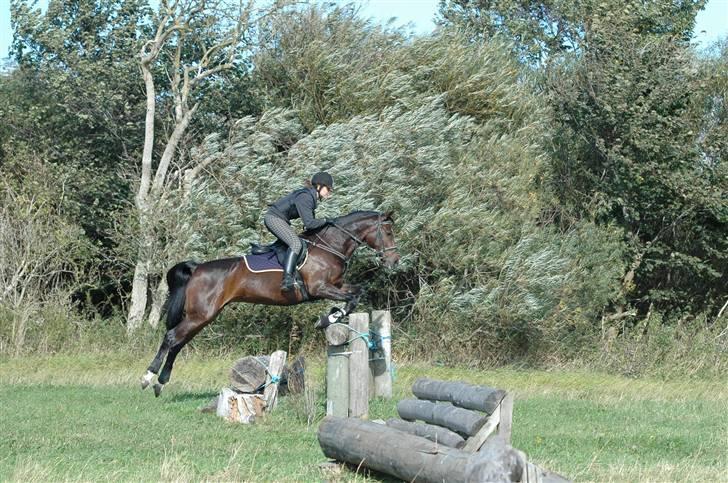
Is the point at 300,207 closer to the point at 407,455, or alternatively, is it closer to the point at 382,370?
the point at 382,370

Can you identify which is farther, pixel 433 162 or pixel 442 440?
pixel 433 162

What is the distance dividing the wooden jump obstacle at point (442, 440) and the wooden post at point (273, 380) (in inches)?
142

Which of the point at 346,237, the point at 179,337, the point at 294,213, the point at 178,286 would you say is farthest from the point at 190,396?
the point at 346,237

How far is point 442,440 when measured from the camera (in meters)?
9.34

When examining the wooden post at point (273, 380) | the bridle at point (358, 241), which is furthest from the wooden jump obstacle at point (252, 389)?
the bridle at point (358, 241)

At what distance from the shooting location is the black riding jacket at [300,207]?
15398 millimetres

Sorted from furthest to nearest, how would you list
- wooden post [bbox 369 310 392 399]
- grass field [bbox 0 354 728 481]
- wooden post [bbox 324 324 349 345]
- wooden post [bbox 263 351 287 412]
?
1. wooden post [bbox 369 310 392 399]
2. wooden post [bbox 263 351 287 412]
3. wooden post [bbox 324 324 349 345]
4. grass field [bbox 0 354 728 481]

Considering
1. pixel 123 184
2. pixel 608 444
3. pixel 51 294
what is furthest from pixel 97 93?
pixel 608 444

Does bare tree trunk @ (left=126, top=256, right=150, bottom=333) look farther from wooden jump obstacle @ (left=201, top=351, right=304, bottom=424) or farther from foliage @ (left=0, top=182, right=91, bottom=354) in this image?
wooden jump obstacle @ (left=201, top=351, right=304, bottom=424)

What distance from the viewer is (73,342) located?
24.1m

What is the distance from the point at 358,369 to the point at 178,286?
4569mm

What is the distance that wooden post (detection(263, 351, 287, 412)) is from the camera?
45.6 ft

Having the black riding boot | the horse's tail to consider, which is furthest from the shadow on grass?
the black riding boot

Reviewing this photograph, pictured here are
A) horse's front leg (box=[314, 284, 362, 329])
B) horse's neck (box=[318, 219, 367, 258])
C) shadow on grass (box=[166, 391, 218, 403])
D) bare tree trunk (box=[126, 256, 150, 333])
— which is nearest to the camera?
horse's front leg (box=[314, 284, 362, 329])
